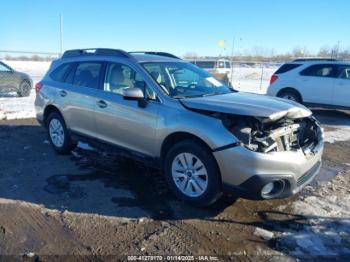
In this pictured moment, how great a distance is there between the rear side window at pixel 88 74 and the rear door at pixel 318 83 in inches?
320

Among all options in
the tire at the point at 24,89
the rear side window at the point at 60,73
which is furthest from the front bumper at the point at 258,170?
the tire at the point at 24,89

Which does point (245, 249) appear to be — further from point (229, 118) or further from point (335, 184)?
point (335, 184)

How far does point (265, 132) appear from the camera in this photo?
13.5 ft

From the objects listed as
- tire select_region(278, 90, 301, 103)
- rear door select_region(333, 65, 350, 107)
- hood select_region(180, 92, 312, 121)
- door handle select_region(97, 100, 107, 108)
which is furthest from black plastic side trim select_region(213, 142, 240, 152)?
tire select_region(278, 90, 301, 103)

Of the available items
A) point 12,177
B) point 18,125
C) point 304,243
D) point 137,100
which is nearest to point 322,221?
point 304,243

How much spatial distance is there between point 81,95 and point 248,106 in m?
2.87

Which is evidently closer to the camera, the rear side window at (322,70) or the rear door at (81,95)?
the rear door at (81,95)

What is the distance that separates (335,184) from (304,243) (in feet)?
6.76

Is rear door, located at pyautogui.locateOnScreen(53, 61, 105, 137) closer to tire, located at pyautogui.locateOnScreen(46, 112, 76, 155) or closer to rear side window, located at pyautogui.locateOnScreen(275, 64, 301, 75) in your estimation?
tire, located at pyautogui.locateOnScreen(46, 112, 76, 155)

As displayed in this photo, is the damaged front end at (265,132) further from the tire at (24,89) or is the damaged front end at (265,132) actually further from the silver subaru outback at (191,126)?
the tire at (24,89)

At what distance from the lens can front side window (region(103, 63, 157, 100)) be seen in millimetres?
5035

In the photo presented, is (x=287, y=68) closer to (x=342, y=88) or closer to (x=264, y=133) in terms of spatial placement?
(x=342, y=88)

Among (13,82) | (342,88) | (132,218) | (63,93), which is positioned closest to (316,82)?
(342,88)

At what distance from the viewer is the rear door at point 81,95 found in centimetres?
573
